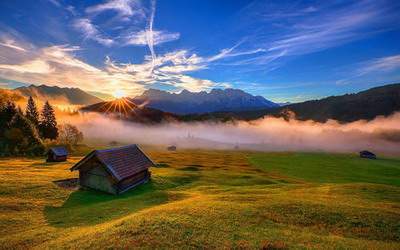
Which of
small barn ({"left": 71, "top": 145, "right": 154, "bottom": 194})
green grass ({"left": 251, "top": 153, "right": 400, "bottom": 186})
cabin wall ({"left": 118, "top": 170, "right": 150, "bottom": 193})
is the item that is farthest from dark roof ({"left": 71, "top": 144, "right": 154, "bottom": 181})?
green grass ({"left": 251, "top": 153, "right": 400, "bottom": 186})

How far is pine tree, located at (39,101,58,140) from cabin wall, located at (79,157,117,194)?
360 ft

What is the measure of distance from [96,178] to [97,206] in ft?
39.2

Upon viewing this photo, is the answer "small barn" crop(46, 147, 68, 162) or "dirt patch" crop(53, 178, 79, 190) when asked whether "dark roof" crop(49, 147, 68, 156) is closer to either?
"small barn" crop(46, 147, 68, 162)

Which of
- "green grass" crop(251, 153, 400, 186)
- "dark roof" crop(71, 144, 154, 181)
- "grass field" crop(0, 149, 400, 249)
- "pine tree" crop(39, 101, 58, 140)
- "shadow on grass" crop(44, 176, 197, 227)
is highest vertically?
"pine tree" crop(39, 101, 58, 140)

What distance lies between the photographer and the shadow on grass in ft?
88.2

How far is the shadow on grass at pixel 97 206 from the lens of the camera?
26895mm

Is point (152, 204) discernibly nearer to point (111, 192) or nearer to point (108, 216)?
point (108, 216)

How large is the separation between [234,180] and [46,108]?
122 m

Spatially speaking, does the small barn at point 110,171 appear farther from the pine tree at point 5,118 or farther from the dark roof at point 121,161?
the pine tree at point 5,118

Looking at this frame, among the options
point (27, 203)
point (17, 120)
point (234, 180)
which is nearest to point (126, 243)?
point (27, 203)

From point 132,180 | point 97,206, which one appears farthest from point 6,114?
point 97,206

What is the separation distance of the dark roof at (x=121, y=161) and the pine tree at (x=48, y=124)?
106 m

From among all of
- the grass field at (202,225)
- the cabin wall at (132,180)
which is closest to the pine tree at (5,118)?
the cabin wall at (132,180)

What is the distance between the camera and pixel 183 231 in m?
19.3
